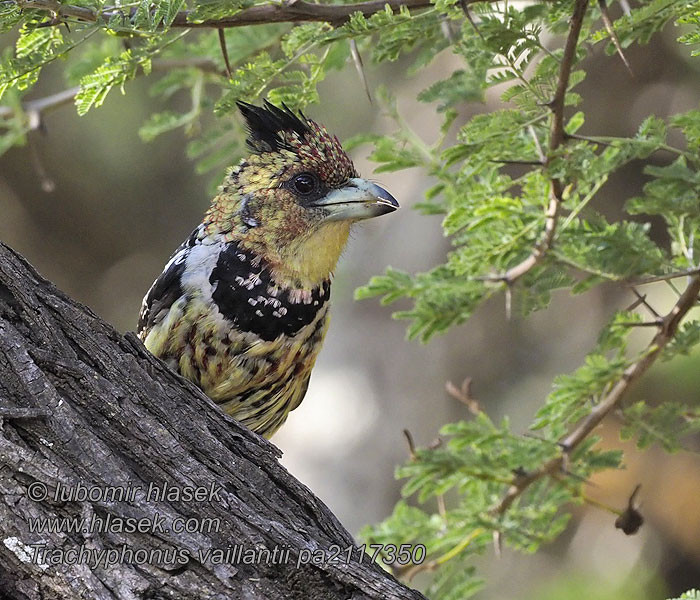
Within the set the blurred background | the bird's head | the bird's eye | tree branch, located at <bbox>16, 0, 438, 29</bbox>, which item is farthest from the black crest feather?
the blurred background

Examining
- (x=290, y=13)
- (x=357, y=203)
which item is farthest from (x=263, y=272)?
(x=290, y=13)

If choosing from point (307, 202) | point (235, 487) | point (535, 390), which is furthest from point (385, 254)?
point (235, 487)

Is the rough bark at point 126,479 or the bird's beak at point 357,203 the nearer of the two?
the rough bark at point 126,479

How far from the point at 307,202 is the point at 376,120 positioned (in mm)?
5815

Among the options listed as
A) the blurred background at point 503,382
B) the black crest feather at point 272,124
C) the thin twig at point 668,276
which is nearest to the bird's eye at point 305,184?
the black crest feather at point 272,124

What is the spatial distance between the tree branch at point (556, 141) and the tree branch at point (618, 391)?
0.52 m

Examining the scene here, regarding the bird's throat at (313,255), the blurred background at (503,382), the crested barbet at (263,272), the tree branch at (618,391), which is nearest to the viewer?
the crested barbet at (263,272)

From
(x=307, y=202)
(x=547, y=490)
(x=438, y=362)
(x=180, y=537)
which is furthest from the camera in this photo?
(x=438, y=362)

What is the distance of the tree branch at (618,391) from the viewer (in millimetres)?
3553

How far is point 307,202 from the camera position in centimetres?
350

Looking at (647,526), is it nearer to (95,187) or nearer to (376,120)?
(376,120)

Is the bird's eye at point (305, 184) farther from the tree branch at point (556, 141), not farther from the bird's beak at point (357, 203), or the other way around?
the tree branch at point (556, 141)

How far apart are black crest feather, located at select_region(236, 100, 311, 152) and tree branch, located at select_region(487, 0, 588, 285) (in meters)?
0.91

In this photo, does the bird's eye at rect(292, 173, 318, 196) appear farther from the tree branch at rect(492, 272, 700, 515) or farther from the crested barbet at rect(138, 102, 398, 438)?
the tree branch at rect(492, 272, 700, 515)
